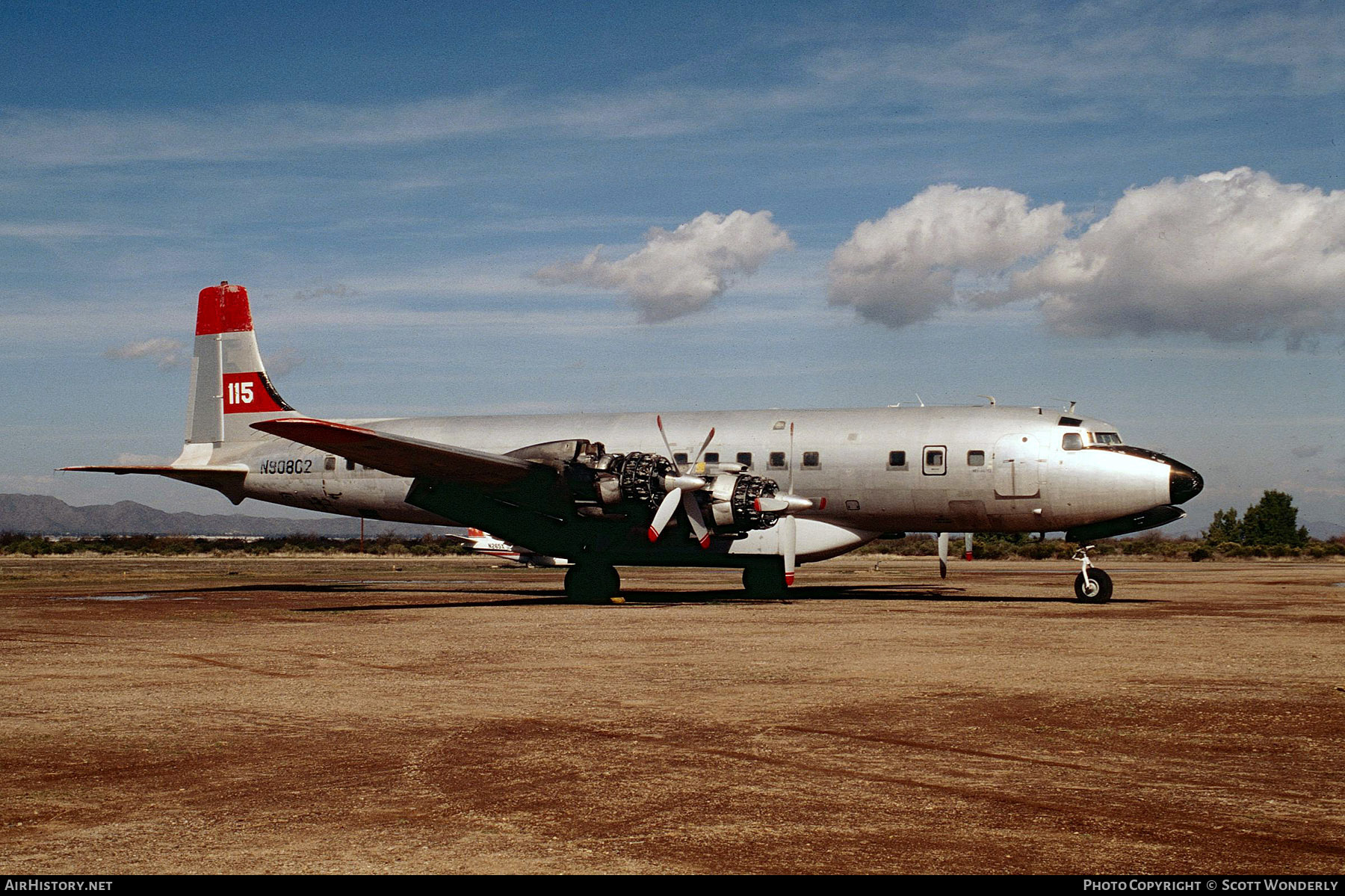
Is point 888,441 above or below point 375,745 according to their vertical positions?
above

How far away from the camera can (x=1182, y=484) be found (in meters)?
25.8

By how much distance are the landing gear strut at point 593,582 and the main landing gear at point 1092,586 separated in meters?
10.3

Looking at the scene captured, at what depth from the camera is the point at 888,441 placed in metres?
27.7

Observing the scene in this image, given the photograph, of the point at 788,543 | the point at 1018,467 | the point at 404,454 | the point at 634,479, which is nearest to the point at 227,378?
the point at 404,454

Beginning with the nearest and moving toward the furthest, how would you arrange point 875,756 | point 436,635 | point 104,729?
point 875,756 < point 104,729 < point 436,635

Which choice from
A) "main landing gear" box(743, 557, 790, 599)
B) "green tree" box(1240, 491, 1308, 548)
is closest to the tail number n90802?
"main landing gear" box(743, 557, 790, 599)

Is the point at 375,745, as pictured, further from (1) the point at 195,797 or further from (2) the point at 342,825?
(2) the point at 342,825

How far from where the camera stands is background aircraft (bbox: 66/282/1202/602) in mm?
25891

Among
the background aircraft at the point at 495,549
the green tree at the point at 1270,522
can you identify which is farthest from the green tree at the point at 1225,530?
the background aircraft at the point at 495,549

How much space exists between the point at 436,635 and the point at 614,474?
7.75 metres

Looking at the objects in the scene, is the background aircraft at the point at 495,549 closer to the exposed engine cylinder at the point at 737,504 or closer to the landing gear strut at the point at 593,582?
the landing gear strut at the point at 593,582

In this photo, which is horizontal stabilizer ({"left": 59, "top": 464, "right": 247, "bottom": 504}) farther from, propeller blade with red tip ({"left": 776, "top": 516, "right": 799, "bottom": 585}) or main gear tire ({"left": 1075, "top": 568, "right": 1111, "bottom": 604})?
main gear tire ({"left": 1075, "top": 568, "right": 1111, "bottom": 604})

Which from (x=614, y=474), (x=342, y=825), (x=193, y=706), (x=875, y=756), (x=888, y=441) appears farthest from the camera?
(x=888, y=441)
